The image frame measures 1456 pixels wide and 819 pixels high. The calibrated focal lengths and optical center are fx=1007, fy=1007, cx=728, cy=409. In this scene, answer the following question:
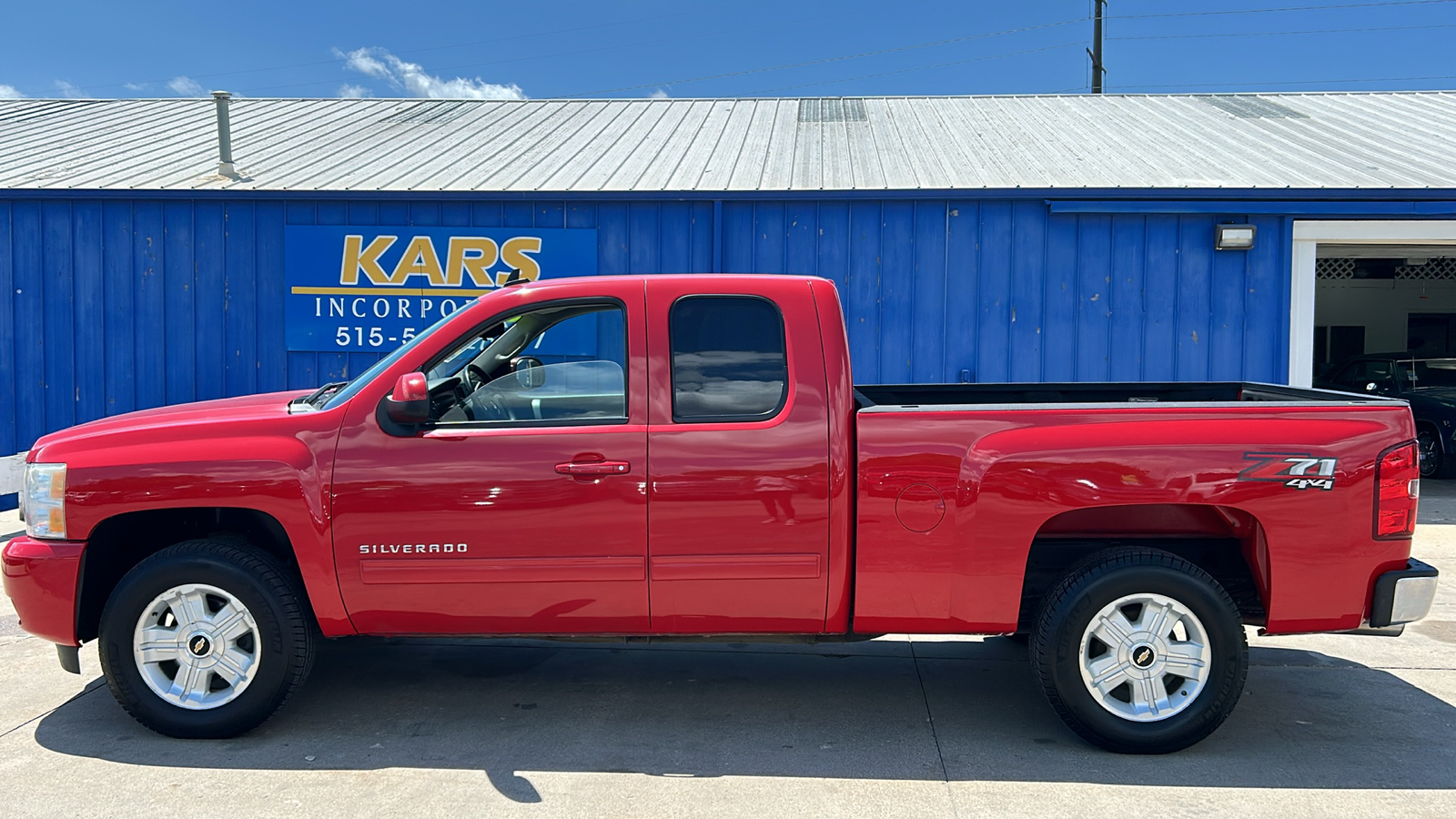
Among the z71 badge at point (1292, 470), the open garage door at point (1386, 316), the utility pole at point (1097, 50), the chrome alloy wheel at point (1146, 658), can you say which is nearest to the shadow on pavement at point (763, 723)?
the chrome alloy wheel at point (1146, 658)

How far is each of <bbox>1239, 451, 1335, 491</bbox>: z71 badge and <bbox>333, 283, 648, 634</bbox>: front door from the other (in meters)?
2.29

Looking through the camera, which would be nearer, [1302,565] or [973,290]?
[1302,565]

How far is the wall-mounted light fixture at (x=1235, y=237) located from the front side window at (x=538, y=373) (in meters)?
7.19

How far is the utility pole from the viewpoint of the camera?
29547 mm

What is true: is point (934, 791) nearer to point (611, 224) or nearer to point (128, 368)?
point (611, 224)

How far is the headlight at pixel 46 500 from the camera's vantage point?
391cm

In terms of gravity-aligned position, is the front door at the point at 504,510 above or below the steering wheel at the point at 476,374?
below

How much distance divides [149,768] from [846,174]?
25.7 feet

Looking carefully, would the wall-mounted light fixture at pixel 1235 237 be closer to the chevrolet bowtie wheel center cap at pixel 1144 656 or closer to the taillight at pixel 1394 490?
the taillight at pixel 1394 490

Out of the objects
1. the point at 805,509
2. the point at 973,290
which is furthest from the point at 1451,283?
the point at 805,509

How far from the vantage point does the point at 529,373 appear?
13.4 feet

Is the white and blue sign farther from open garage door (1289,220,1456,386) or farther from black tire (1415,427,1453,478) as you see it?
open garage door (1289,220,1456,386)

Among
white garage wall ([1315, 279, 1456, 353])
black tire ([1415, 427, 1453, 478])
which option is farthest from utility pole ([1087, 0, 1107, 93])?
black tire ([1415, 427, 1453, 478])

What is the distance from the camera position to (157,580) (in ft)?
12.8
